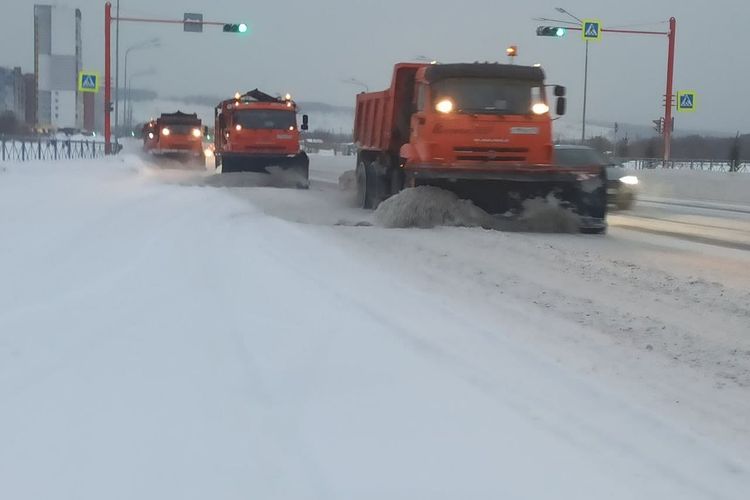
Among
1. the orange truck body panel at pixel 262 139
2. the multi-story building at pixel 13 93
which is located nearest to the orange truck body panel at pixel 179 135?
the orange truck body panel at pixel 262 139

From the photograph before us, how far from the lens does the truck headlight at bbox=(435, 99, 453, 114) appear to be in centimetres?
1517

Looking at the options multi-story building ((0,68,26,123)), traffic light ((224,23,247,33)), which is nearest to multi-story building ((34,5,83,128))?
multi-story building ((0,68,26,123))

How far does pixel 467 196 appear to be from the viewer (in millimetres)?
15148

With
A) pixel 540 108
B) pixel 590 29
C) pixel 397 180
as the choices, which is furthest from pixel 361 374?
pixel 590 29

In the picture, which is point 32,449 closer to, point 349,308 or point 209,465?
point 209,465

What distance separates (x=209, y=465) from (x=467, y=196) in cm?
1134

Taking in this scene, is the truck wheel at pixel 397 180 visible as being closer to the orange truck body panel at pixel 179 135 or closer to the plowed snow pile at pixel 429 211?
the plowed snow pile at pixel 429 211

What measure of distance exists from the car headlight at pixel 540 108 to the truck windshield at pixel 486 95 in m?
0.08

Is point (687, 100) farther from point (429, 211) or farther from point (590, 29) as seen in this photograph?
point (429, 211)

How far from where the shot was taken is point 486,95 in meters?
15.4


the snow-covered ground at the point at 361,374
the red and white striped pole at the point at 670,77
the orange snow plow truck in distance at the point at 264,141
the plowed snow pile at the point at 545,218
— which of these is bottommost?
the snow-covered ground at the point at 361,374

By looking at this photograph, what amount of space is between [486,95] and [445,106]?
784mm

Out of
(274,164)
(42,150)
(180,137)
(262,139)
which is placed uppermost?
(180,137)

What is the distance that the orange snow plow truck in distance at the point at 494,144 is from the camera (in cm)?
1466
